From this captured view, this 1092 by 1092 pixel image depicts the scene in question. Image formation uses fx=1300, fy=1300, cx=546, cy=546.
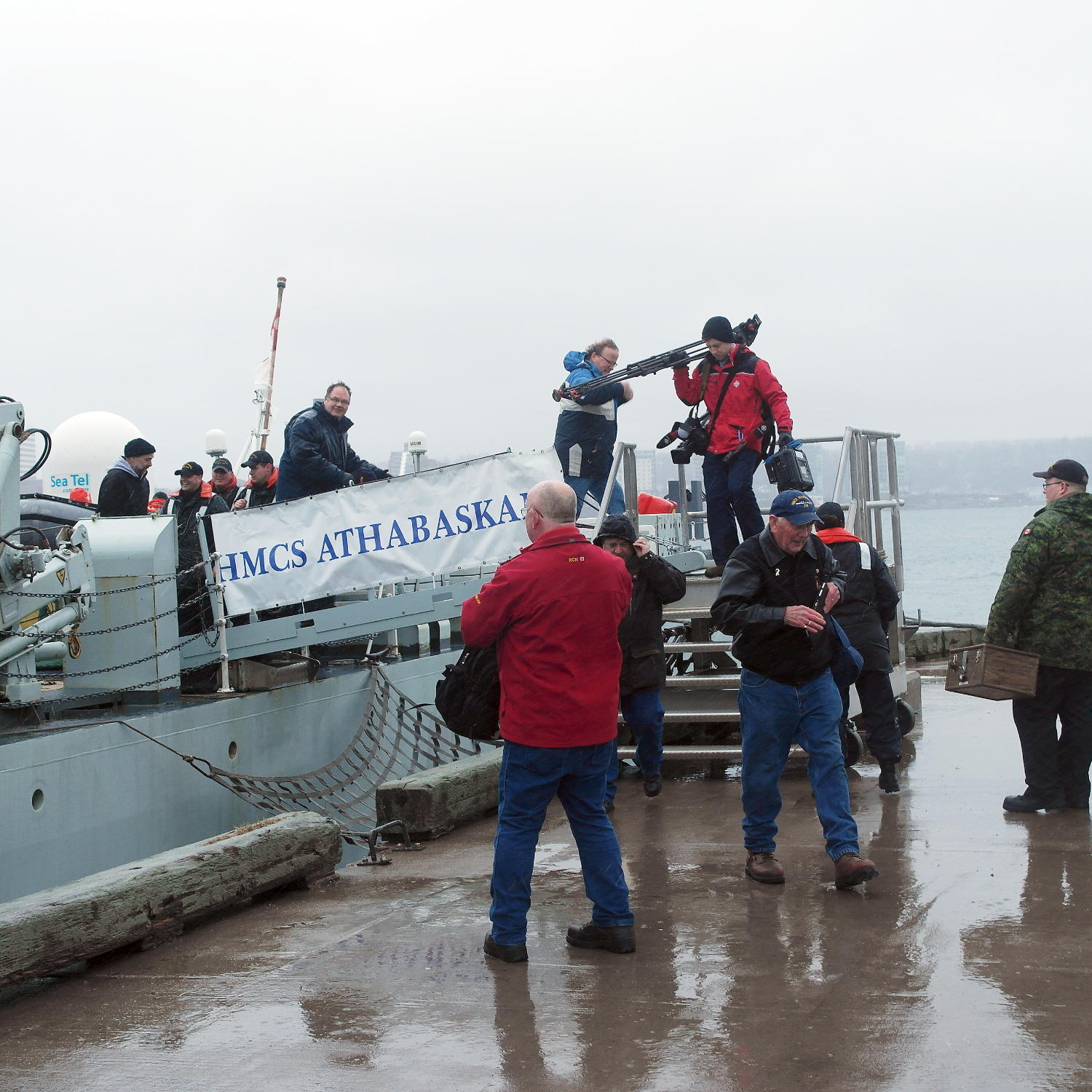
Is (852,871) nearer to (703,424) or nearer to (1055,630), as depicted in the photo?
(1055,630)

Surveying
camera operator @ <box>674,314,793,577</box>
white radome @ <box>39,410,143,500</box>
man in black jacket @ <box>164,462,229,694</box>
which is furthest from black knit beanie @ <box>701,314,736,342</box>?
white radome @ <box>39,410,143,500</box>

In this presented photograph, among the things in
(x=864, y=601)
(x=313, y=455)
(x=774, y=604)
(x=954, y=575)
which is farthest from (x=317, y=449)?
(x=954, y=575)

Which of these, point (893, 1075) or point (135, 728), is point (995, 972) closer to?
point (893, 1075)

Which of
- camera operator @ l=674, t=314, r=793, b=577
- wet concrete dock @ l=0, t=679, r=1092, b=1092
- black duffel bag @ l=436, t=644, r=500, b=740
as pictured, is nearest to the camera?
wet concrete dock @ l=0, t=679, r=1092, b=1092

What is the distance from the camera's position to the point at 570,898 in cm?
547

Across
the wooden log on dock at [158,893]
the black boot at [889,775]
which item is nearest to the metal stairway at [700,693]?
the black boot at [889,775]

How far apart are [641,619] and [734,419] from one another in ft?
6.67

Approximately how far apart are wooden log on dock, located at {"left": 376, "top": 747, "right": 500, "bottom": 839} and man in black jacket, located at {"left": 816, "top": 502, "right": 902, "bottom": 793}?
6.96 ft

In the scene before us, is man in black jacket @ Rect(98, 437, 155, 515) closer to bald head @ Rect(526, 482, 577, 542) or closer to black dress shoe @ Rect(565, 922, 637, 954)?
bald head @ Rect(526, 482, 577, 542)

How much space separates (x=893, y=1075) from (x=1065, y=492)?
399 centimetres

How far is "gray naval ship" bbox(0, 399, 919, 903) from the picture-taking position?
307 inches

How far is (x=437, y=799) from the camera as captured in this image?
686 cm

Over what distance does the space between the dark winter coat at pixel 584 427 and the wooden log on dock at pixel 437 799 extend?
3.11 m

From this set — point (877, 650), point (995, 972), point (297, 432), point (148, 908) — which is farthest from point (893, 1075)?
point (297, 432)
